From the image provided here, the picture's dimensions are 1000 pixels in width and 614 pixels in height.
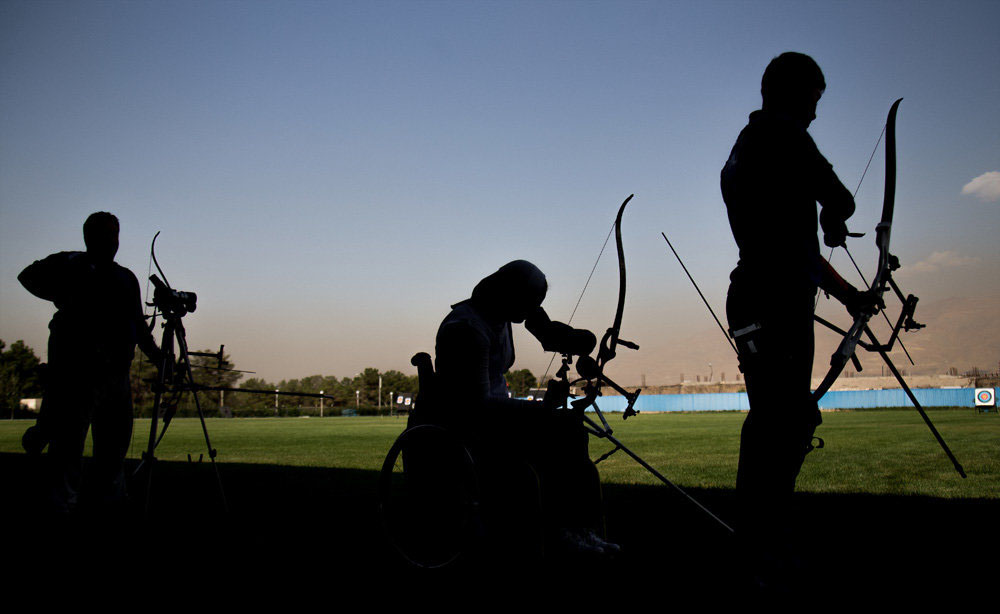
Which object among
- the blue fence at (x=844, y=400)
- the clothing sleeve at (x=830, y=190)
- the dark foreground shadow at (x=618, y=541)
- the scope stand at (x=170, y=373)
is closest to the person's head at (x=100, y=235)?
the scope stand at (x=170, y=373)

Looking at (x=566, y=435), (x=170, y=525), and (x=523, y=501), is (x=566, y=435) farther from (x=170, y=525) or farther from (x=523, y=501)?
(x=170, y=525)

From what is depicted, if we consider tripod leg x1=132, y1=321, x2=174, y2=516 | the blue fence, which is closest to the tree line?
tripod leg x1=132, y1=321, x2=174, y2=516

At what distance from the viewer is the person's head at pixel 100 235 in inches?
175

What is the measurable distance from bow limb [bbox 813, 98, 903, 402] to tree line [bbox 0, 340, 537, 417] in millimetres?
2331

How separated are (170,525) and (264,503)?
117cm

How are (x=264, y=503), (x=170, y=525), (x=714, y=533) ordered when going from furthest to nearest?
(x=264, y=503), (x=170, y=525), (x=714, y=533)

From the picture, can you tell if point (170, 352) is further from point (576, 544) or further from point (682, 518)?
point (682, 518)

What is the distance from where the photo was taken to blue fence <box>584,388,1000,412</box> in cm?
5214

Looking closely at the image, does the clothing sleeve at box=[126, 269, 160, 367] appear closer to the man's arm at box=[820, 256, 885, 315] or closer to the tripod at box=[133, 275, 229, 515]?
the tripod at box=[133, 275, 229, 515]

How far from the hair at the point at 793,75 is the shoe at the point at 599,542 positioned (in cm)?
200

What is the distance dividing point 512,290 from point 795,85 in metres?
1.50

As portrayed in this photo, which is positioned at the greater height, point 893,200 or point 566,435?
point 893,200

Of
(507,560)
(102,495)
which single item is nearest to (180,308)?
(102,495)

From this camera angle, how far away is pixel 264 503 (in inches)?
209
